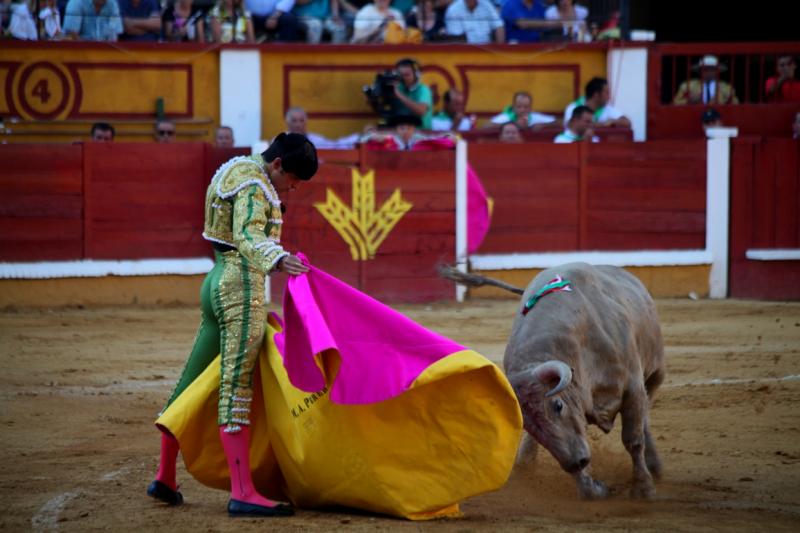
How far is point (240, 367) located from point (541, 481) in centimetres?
128

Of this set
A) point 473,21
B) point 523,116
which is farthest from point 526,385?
point 473,21

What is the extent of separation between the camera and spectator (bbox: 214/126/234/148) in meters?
8.73

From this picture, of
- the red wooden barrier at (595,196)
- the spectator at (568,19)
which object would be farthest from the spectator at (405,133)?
the spectator at (568,19)

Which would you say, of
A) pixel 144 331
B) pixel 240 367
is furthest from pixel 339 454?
pixel 144 331

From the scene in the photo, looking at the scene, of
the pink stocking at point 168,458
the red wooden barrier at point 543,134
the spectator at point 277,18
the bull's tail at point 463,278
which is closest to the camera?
the pink stocking at point 168,458

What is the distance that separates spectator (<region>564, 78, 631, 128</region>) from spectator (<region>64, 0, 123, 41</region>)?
3457 mm

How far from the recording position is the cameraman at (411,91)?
30.0 feet

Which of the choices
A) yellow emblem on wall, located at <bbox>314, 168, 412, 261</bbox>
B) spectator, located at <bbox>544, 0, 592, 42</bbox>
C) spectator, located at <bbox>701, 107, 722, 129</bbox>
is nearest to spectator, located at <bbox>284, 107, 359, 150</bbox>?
yellow emblem on wall, located at <bbox>314, 168, 412, 261</bbox>

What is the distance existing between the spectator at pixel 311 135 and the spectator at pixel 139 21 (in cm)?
137

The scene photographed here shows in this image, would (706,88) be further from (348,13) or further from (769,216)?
(348,13)

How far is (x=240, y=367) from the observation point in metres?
3.55

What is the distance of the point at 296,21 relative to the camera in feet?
31.9

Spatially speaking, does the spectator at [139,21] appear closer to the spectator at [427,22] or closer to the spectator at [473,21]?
the spectator at [427,22]

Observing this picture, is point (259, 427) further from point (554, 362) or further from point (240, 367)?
point (554, 362)
